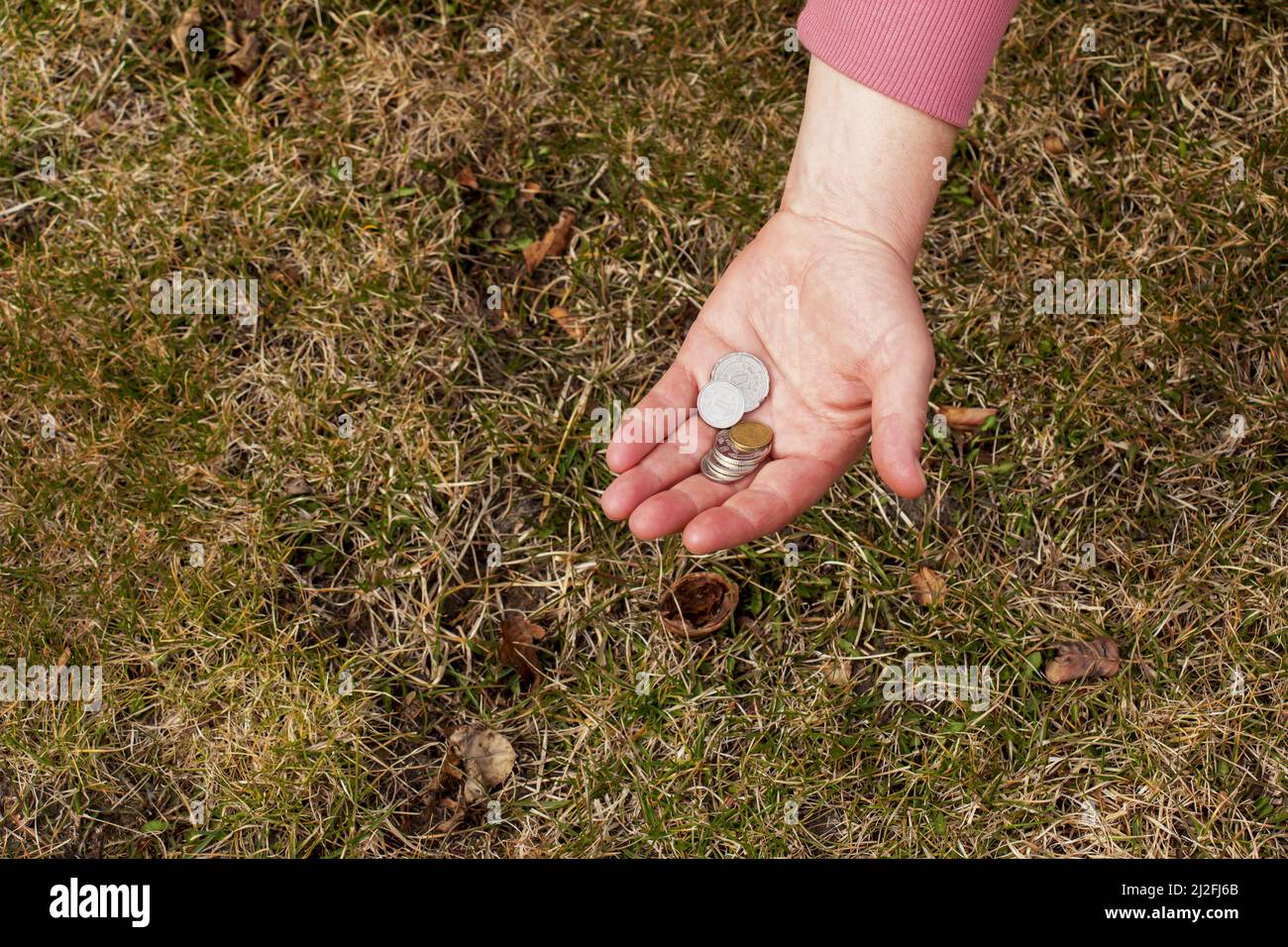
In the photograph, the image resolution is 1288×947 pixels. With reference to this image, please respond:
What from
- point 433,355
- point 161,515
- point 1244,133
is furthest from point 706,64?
point 161,515

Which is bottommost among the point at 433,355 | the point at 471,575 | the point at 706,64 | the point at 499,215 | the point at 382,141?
the point at 471,575

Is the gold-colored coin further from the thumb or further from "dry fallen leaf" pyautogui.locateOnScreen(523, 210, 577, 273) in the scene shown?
"dry fallen leaf" pyautogui.locateOnScreen(523, 210, 577, 273)

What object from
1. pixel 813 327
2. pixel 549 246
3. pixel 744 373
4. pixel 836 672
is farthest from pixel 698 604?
pixel 549 246

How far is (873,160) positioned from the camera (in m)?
3.18

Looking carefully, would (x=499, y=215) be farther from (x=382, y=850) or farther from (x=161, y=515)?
(x=382, y=850)

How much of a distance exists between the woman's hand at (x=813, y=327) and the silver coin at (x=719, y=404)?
Result: 34mm

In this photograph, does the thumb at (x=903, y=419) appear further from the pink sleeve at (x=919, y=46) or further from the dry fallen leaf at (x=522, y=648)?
the dry fallen leaf at (x=522, y=648)

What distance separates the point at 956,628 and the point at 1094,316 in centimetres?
142

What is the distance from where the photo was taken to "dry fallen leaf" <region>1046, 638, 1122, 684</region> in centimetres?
354

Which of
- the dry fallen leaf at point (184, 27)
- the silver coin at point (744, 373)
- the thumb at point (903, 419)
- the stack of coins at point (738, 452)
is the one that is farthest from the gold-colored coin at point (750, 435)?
the dry fallen leaf at point (184, 27)

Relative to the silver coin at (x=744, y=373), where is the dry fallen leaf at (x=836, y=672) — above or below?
below

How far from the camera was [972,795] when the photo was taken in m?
3.42

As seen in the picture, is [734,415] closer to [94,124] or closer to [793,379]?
[793,379]

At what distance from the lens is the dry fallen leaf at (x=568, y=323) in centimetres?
397
